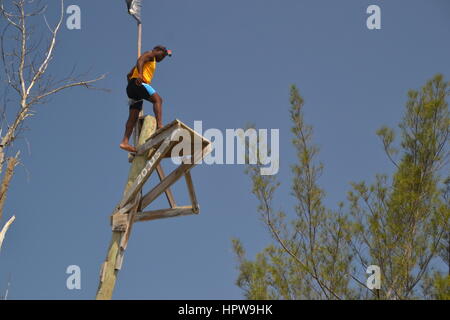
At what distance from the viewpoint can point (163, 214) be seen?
6242 millimetres

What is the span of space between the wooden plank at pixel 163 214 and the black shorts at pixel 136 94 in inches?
43.4

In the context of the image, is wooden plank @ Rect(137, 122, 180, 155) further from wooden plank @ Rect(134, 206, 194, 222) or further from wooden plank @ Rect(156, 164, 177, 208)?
wooden plank @ Rect(134, 206, 194, 222)

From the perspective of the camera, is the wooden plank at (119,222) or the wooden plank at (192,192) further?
the wooden plank at (192,192)

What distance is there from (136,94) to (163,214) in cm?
122

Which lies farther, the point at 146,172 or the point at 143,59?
the point at 143,59

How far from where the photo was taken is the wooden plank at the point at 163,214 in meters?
6.12

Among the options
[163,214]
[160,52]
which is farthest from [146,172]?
[160,52]

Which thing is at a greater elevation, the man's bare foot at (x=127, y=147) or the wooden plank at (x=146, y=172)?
the man's bare foot at (x=127, y=147)

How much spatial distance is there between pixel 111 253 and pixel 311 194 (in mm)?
3409

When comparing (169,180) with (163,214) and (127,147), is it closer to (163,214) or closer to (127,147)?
(163,214)

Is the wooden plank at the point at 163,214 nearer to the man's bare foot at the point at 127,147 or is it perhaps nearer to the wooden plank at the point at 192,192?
the wooden plank at the point at 192,192

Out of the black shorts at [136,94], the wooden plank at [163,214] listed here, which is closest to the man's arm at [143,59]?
the black shorts at [136,94]

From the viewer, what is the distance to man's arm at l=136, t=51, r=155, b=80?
6.50m

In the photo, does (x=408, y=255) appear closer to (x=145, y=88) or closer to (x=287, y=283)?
(x=287, y=283)
